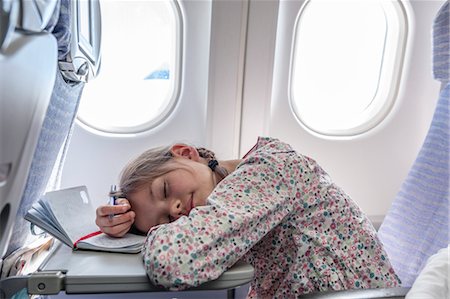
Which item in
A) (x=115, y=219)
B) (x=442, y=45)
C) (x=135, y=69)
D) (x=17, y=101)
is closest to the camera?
(x=17, y=101)

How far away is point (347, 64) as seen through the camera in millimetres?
1863

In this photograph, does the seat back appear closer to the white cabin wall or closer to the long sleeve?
the long sleeve

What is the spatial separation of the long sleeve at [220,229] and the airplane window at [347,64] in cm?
87

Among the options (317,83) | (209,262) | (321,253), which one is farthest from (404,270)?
(209,262)

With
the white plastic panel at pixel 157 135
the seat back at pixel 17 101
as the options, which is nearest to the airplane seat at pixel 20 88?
the seat back at pixel 17 101

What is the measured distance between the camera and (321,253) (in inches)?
36.7

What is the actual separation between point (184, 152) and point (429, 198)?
→ 2.98 feet

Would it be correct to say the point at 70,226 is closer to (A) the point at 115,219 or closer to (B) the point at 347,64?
(A) the point at 115,219

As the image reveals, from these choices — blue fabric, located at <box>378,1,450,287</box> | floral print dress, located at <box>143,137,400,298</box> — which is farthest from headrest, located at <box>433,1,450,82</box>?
A: floral print dress, located at <box>143,137,400,298</box>

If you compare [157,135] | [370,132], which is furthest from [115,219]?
[370,132]

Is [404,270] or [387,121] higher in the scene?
[387,121]

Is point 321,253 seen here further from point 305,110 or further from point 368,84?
point 368,84

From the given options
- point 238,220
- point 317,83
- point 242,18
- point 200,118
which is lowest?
point 238,220

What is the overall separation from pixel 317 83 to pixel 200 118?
63 cm
